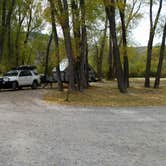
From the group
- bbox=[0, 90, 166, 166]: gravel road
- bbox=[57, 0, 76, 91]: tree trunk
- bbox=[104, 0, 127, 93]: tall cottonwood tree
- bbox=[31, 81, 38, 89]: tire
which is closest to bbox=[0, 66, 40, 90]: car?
bbox=[31, 81, 38, 89]: tire

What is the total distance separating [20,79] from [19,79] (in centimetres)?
17

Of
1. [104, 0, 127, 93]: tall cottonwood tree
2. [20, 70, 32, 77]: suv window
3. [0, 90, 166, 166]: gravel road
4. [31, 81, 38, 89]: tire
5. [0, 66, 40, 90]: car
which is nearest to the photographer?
[0, 90, 166, 166]: gravel road

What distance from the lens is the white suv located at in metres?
32.5

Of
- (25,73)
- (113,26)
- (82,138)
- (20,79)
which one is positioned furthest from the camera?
(25,73)

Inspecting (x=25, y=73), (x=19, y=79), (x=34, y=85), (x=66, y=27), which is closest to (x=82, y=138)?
(x=66, y=27)

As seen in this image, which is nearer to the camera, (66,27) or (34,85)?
(66,27)

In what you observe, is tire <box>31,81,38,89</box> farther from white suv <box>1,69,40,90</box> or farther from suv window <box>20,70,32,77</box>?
suv window <box>20,70,32,77</box>

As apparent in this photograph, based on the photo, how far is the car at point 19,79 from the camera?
106ft

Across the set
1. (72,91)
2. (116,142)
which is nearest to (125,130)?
(116,142)

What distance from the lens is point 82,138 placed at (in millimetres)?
10617

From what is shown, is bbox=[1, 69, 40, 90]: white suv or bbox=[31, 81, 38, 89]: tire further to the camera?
bbox=[31, 81, 38, 89]: tire

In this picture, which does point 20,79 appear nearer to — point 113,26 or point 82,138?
point 113,26

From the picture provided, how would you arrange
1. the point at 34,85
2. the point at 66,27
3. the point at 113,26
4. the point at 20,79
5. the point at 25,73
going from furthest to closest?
the point at 34,85 < the point at 25,73 < the point at 20,79 < the point at 113,26 < the point at 66,27

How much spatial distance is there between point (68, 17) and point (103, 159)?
59.6 feet
